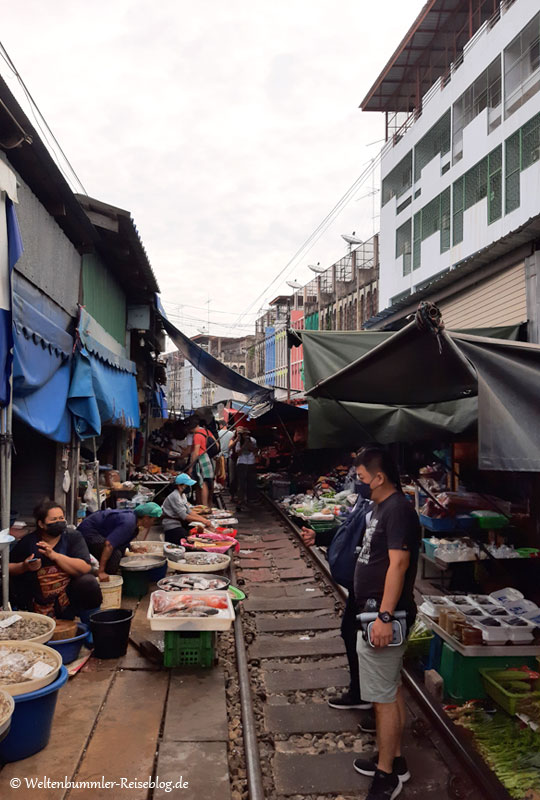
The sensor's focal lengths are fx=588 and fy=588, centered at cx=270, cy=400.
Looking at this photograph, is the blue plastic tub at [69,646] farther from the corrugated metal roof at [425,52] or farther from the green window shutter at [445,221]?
the corrugated metal roof at [425,52]

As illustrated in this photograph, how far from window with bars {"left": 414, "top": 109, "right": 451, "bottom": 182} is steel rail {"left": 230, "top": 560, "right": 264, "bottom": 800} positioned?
2352 centimetres

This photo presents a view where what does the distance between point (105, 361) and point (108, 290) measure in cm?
286

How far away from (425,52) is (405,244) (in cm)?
817

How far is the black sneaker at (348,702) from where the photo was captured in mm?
5285

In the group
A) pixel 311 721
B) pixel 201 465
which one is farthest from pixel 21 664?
pixel 201 465

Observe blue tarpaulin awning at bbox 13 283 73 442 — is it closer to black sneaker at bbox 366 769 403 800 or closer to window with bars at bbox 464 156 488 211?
black sneaker at bbox 366 769 403 800

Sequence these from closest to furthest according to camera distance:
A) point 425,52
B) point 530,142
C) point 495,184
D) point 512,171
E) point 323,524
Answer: point 323,524
point 530,142
point 512,171
point 495,184
point 425,52

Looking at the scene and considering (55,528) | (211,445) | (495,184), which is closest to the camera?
(55,528)

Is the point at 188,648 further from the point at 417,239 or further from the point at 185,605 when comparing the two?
the point at 417,239

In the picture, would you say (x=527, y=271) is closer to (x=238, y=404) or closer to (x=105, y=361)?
(x=105, y=361)

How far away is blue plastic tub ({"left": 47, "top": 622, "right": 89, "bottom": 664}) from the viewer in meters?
5.50

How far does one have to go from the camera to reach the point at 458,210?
23.3 metres

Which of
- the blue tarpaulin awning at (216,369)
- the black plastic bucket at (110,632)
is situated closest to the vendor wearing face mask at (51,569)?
the black plastic bucket at (110,632)

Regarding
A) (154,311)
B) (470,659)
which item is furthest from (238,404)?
(470,659)
